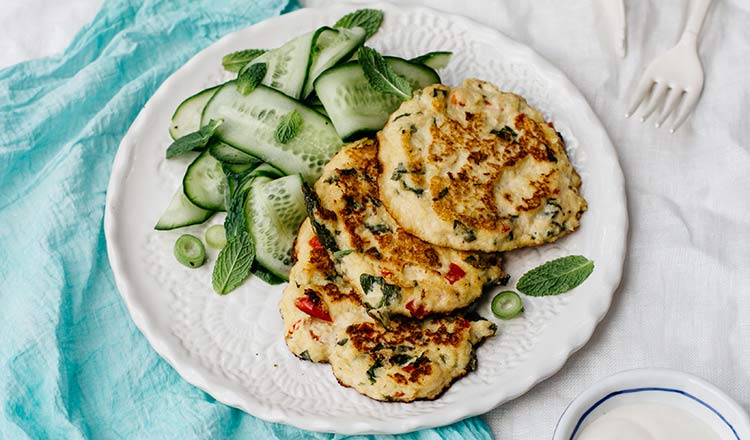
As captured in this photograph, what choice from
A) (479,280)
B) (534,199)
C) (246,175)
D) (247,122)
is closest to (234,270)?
(246,175)

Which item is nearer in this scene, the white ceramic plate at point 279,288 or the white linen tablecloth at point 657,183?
the white ceramic plate at point 279,288

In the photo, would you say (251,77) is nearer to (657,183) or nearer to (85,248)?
(85,248)

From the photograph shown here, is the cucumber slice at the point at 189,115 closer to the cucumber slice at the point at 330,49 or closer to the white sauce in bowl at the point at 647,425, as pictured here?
the cucumber slice at the point at 330,49

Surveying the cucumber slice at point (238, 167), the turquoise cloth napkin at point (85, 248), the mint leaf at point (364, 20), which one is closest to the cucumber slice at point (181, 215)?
the cucumber slice at point (238, 167)

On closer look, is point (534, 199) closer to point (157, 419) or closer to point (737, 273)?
point (737, 273)

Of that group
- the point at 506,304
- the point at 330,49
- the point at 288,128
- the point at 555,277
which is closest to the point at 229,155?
the point at 288,128

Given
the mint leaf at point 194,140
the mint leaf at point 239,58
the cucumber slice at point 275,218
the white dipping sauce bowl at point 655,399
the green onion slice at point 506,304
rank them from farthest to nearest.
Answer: the mint leaf at point 239,58 < the mint leaf at point 194,140 < the cucumber slice at point 275,218 < the green onion slice at point 506,304 < the white dipping sauce bowl at point 655,399
